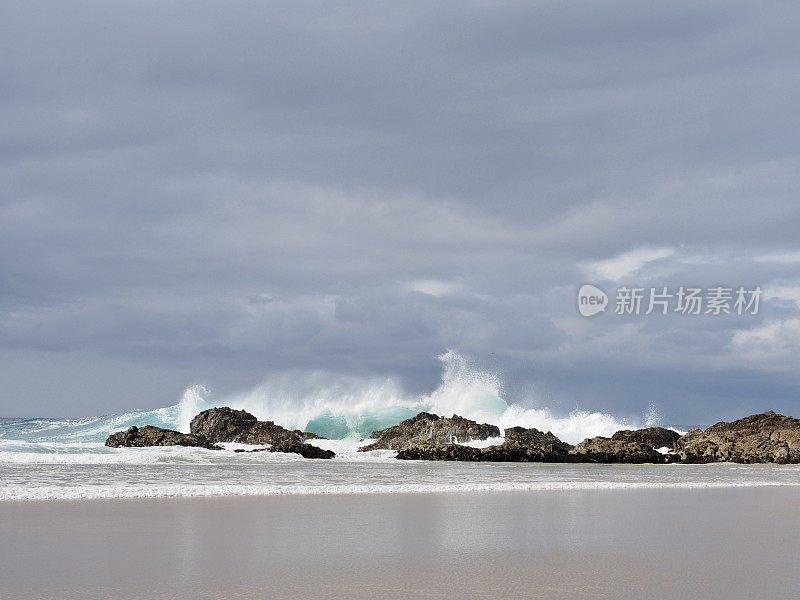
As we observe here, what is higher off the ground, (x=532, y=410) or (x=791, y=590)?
(x=532, y=410)

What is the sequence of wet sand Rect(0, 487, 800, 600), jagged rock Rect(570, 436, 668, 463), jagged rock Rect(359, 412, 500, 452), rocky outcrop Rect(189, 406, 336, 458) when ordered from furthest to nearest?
1. jagged rock Rect(359, 412, 500, 452)
2. rocky outcrop Rect(189, 406, 336, 458)
3. jagged rock Rect(570, 436, 668, 463)
4. wet sand Rect(0, 487, 800, 600)

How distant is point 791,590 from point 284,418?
4682cm

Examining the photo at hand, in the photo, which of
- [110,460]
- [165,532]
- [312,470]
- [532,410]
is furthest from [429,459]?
[165,532]

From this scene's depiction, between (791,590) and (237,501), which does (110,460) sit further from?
(791,590)

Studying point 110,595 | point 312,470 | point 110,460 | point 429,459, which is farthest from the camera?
point 429,459

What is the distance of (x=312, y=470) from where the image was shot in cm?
2258

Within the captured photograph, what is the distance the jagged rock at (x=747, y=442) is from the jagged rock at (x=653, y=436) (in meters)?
1.57

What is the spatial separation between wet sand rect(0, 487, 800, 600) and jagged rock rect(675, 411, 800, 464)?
65.7ft

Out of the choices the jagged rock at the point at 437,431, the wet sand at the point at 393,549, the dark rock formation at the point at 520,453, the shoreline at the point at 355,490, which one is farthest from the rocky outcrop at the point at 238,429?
the wet sand at the point at 393,549

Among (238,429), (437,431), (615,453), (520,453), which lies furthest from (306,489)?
(437,431)

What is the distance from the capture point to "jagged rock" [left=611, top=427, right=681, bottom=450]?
40938mm

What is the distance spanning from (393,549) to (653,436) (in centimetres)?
3578

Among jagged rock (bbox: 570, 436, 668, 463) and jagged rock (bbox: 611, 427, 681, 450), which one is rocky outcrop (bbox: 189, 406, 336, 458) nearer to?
jagged rock (bbox: 570, 436, 668, 463)

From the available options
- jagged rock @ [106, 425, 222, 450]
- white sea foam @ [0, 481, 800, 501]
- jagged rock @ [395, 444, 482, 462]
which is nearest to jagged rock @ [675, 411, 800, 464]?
jagged rock @ [395, 444, 482, 462]
